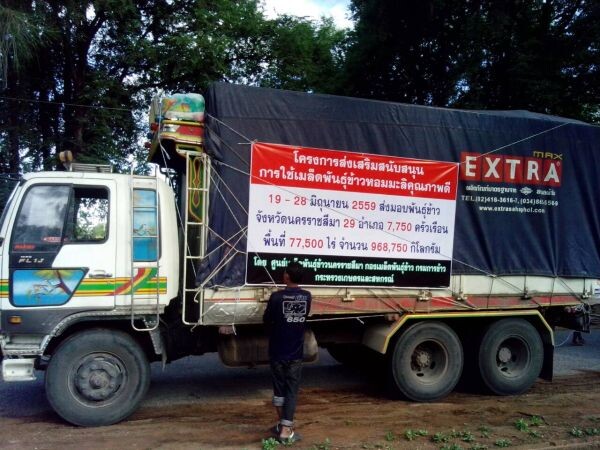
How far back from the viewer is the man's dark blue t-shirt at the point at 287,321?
17.0 ft

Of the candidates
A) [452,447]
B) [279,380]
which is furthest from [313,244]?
[452,447]

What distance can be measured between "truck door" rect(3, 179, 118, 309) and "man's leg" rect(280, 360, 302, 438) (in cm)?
184

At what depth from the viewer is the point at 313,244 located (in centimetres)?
607

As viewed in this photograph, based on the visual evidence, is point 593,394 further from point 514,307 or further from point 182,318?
point 182,318

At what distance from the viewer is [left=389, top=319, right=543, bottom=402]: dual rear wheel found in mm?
6582

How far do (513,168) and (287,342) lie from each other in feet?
11.7

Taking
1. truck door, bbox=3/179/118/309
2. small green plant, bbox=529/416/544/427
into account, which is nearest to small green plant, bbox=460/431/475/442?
small green plant, bbox=529/416/544/427

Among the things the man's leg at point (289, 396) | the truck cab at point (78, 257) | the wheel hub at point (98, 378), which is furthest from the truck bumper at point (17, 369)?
the man's leg at point (289, 396)

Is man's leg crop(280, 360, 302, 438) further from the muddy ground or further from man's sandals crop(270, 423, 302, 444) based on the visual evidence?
the muddy ground

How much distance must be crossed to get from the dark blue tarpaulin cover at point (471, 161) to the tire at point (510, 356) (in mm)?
723

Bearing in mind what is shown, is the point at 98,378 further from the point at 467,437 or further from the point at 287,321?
the point at 467,437

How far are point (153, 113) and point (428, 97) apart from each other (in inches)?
446

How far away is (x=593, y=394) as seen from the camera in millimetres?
7035

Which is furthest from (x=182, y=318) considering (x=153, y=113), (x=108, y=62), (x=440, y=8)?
(x=440, y=8)
